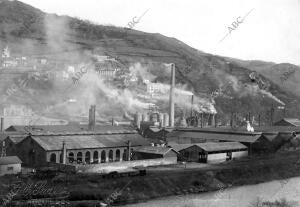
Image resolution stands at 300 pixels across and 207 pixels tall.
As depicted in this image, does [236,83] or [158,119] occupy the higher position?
[236,83]

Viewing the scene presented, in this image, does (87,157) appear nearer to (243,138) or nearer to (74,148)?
(74,148)

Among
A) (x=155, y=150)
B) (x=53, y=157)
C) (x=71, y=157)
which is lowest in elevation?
(x=71, y=157)

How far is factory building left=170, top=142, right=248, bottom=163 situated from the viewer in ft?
141

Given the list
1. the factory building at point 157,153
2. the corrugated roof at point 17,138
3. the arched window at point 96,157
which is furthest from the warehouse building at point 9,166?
the factory building at point 157,153

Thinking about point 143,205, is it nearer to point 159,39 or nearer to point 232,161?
point 232,161

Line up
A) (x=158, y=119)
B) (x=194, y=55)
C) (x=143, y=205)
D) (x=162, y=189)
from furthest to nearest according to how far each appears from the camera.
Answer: (x=194, y=55) < (x=158, y=119) < (x=162, y=189) < (x=143, y=205)

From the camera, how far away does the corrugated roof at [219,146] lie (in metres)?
43.6

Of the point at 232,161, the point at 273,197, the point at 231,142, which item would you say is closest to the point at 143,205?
the point at 273,197

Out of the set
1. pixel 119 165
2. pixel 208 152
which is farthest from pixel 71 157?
pixel 208 152

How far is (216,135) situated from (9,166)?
28539 millimetres

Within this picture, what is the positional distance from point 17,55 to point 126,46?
2838cm

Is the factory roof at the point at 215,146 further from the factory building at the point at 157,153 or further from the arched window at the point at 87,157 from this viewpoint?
the arched window at the point at 87,157

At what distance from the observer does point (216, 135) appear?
174ft

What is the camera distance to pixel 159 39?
397 ft
